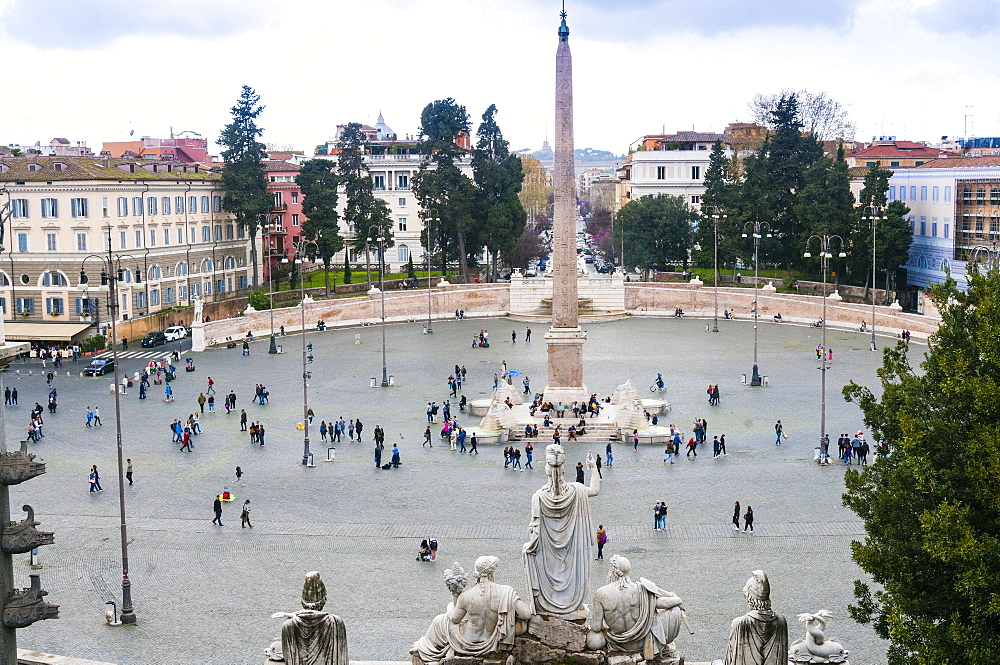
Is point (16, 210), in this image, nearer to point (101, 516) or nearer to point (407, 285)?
point (407, 285)

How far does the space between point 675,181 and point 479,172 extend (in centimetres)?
3022

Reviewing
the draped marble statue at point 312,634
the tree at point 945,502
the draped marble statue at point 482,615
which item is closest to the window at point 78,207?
the tree at point 945,502

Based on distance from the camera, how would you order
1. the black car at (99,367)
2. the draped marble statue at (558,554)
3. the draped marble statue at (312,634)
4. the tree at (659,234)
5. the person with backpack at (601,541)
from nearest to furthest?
the draped marble statue at (312,634) < the draped marble statue at (558,554) < the person with backpack at (601,541) < the black car at (99,367) < the tree at (659,234)

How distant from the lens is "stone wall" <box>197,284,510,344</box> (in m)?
57.0

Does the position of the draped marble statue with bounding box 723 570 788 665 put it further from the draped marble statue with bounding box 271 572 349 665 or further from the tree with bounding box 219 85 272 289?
the tree with bounding box 219 85 272 289

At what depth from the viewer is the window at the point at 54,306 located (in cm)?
5481

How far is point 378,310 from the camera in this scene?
63.2 m

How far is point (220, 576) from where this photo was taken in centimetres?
2216

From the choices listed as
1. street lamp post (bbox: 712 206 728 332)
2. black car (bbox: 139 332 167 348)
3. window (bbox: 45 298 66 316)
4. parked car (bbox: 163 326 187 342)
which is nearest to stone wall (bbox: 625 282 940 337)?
street lamp post (bbox: 712 206 728 332)

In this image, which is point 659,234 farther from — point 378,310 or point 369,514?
point 369,514

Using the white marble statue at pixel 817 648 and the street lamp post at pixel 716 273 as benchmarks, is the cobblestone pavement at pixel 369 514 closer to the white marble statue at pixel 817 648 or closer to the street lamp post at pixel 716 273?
the white marble statue at pixel 817 648

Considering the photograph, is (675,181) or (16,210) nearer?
(16,210)

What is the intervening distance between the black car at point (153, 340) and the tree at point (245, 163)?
1214 cm

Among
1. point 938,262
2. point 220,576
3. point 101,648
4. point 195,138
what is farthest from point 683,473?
point 195,138
